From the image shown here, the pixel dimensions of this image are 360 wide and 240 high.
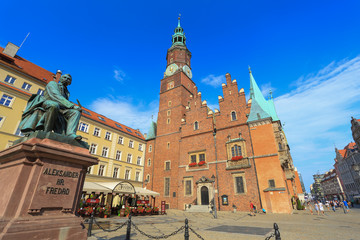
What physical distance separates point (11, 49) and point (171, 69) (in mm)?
24373

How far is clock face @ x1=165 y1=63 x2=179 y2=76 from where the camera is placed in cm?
3647

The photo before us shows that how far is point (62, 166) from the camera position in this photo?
3760 mm

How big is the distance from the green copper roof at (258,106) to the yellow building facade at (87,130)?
20109 mm

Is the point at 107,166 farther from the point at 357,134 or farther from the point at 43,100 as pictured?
the point at 357,134

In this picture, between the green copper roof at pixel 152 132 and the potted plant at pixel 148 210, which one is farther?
the green copper roof at pixel 152 132

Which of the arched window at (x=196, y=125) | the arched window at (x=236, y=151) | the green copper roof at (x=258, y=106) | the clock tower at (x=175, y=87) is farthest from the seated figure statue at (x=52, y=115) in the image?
the clock tower at (x=175, y=87)

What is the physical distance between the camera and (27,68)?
22.5m

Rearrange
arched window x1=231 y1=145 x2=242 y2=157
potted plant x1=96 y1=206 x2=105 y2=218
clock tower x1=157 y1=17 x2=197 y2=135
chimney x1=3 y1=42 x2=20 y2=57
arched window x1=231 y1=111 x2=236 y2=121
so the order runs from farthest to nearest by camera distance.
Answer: clock tower x1=157 y1=17 x2=197 y2=135, arched window x1=231 y1=111 x2=236 y2=121, arched window x1=231 y1=145 x2=242 y2=157, chimney x1=3 y1=42 x2=20 y2=57, potted plant x1=96 y1=206 x2=105 y2=218

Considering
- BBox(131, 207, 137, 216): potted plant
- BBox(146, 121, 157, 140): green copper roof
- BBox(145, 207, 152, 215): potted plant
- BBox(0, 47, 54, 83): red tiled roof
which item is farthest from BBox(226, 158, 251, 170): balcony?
BBox(0, 47, 54, 83): red tiled roof

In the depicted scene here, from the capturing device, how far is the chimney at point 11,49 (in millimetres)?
21828

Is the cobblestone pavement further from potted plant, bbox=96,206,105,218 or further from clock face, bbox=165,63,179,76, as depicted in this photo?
clock face, bbox=165,63,179,76

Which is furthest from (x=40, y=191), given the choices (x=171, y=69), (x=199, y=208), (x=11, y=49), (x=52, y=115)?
(x=171, y=69)

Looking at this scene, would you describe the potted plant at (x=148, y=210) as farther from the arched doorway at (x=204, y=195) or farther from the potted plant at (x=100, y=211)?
the arched doorway at (x=204, y=195)

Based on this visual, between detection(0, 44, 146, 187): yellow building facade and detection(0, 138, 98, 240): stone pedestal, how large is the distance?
14691mm
